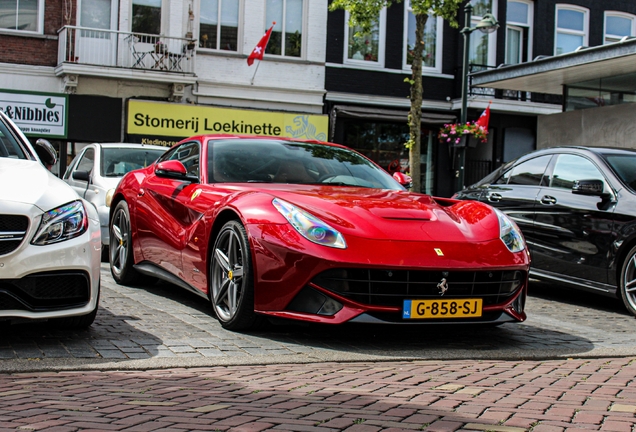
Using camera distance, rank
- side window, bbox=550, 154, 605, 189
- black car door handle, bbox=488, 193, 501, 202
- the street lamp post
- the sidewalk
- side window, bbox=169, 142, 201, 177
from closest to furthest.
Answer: the sidewalk, side window, bbox=169, 142, 201, 177, side window, bbox=550, 154, 605, 189, black car door handle, bbox=488, 193, 501, 202, the street lamp post

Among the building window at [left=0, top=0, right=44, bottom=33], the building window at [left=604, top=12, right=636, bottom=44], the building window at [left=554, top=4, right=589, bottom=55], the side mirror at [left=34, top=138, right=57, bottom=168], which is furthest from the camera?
the building window at [left=604, top=12, right=636, bottom=44]

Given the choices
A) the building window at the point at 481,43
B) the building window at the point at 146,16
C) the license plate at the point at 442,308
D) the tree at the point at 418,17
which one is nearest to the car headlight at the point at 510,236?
the license plate at the point at 442,308

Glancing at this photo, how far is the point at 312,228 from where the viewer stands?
539 centimetres

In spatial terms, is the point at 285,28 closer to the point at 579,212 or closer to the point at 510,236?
the point at 579,212

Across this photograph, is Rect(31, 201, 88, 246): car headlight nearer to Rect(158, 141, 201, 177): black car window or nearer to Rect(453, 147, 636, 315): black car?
Rect(158, 141, 201, 177): black car window

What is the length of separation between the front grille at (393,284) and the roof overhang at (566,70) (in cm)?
956

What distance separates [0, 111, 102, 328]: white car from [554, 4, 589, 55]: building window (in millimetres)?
25265

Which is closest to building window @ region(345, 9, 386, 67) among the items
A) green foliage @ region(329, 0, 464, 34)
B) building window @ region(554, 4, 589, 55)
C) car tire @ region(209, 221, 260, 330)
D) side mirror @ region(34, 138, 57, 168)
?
green foliage @ region(329, 0, 464, 34)

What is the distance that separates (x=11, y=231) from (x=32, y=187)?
42cm

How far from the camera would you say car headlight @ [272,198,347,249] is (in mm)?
5320

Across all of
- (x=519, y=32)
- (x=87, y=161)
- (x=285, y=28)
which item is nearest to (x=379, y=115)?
(x=285, y=28)

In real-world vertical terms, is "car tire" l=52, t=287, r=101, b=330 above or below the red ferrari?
below

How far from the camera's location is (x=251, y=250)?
A: 5.54 metres

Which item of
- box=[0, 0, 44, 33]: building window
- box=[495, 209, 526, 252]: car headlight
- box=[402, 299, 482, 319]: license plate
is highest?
box=[0, 0, 44, 33]: building window
